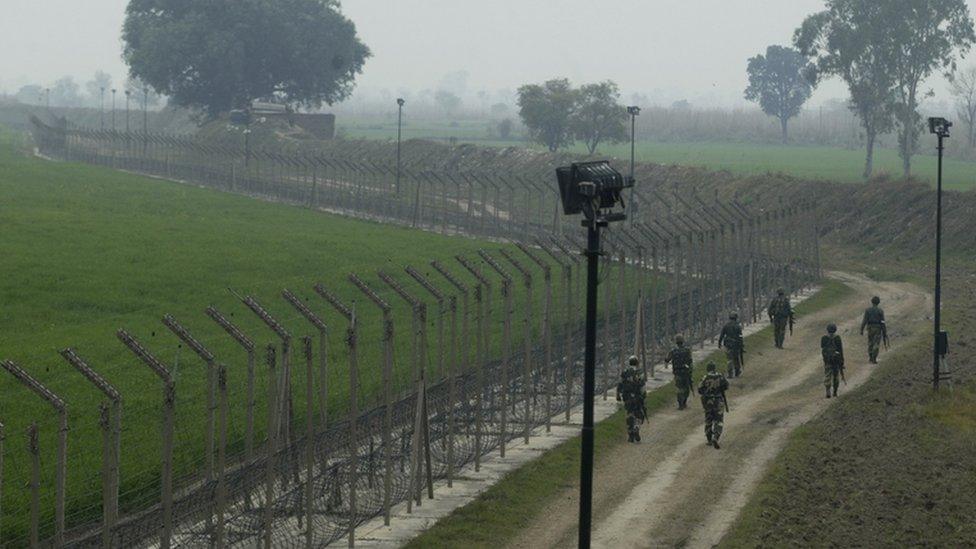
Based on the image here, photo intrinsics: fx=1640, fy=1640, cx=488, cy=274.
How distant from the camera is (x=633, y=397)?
3136 cm

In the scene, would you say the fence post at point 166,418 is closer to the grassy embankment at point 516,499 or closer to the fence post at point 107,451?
the fence post at point 107,451

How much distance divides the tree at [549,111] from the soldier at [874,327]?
83.8 meters

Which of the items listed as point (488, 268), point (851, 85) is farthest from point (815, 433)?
point (851, 85)

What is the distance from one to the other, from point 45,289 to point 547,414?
20.3 meters

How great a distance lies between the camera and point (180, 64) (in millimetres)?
133000

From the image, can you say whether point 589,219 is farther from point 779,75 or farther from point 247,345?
point 779,75

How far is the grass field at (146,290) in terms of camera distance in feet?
92.7

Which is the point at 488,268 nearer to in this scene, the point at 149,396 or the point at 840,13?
the point at 149,396

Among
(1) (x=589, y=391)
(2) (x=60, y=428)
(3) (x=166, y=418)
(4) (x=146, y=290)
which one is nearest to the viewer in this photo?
(2) (x=60, y=428)

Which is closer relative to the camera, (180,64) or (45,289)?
(45,289)

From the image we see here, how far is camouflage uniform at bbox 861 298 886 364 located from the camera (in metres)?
42.1

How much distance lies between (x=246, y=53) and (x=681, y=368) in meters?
104

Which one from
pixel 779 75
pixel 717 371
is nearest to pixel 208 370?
pixel 717 371

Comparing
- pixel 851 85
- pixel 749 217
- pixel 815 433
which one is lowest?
pixel 815 433
